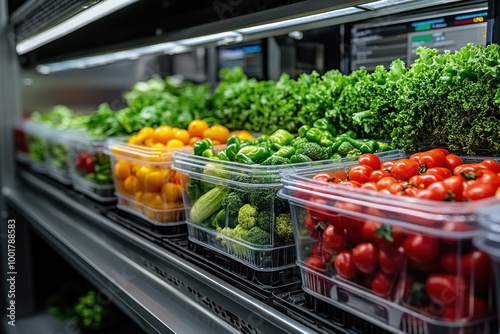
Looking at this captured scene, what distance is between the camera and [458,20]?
154 centimetres

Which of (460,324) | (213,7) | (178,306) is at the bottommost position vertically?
(178,306)

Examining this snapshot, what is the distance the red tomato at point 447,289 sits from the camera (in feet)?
2.60

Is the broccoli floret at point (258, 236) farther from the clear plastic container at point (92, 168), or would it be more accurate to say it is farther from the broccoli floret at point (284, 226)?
the clear plastic container at point (92, 168)

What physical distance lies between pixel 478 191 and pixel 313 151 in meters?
0.55

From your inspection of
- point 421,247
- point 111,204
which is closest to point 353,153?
point 421,247

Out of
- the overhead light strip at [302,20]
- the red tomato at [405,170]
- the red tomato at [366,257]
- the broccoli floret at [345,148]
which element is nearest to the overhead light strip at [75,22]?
the overhead light strip at [302,20]

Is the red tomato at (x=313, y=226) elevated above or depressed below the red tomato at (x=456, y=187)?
below

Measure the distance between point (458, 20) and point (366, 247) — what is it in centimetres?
97

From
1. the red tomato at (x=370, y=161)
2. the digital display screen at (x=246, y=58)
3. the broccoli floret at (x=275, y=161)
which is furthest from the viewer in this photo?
the digital display screen at (x=246, y=58)

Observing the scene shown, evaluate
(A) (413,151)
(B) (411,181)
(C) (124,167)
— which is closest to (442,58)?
(A) (413,151)

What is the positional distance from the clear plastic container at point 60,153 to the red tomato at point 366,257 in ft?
6.46

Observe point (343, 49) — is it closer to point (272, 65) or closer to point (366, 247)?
point (272, 65)

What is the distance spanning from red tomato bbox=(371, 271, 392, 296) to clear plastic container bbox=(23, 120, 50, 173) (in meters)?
2.59

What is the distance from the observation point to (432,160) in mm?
1171
